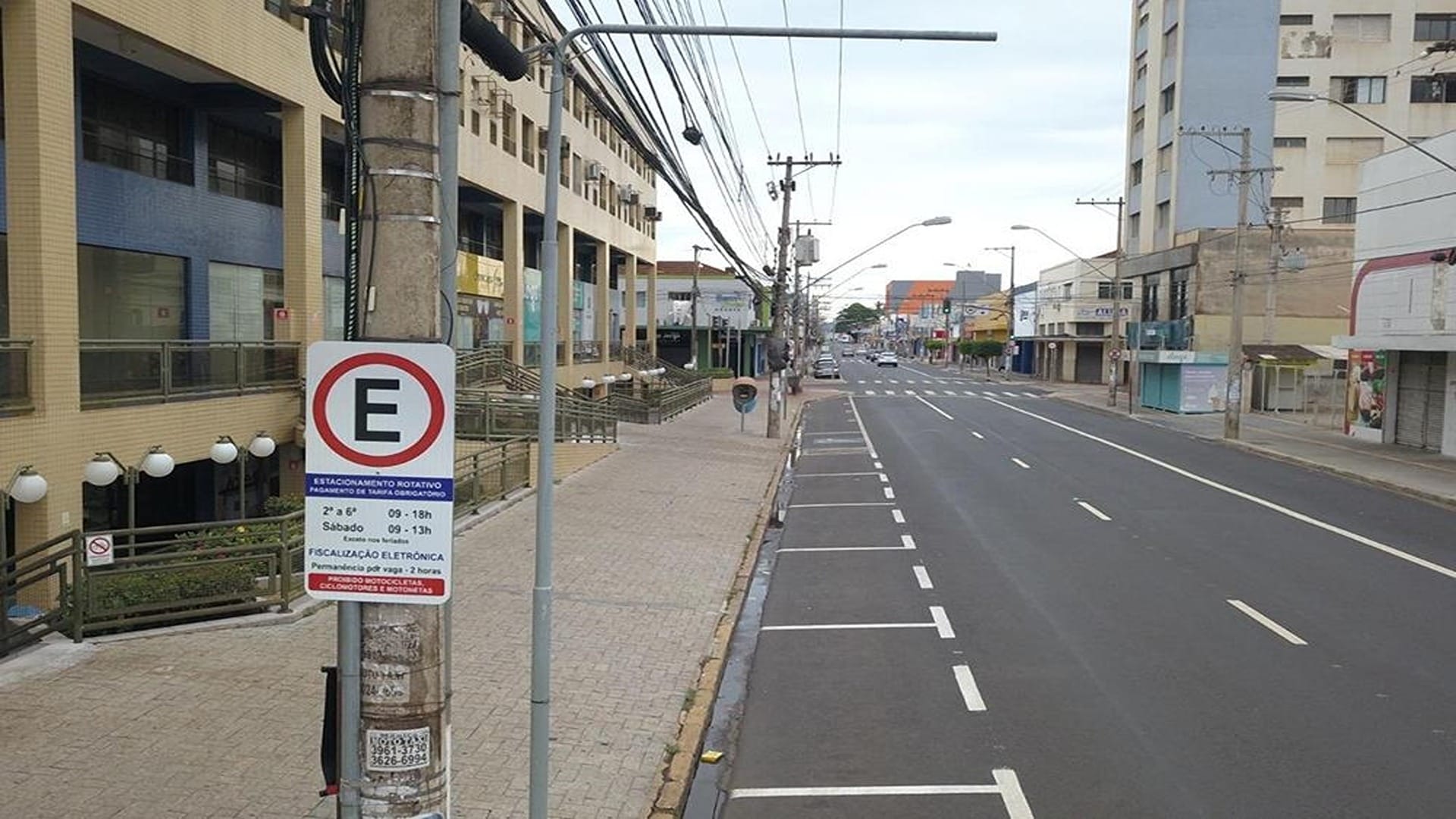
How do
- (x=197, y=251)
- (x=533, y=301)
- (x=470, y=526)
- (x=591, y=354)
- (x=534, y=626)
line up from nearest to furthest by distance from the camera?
(x=534, y=626) → (x=470, y=526) → (x=197, y=251) → (x=533, y=301) → (x=591, y=354)

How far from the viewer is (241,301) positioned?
20812mm

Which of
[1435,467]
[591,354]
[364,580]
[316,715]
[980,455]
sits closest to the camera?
[364,580]

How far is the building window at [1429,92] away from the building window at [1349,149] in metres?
2.58

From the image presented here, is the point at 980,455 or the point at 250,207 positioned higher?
the point at 250,207

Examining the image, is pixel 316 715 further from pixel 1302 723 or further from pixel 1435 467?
pixel 1435 467

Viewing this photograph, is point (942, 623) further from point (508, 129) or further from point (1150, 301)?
point (1150, 301)

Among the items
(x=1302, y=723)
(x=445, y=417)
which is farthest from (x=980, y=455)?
(x=445, y=417)

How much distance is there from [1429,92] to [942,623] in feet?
196

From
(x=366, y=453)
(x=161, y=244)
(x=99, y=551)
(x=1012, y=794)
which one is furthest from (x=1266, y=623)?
(x=161, y=244)

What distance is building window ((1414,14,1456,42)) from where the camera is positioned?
5953 centimetres

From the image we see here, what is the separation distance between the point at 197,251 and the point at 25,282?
671cm

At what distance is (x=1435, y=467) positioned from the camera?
2845cm

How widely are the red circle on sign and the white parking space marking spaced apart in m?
4.22

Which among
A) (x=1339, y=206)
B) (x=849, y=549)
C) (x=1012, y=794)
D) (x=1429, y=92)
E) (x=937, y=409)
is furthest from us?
(x=1339, y=206)
